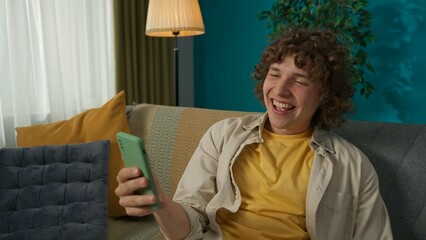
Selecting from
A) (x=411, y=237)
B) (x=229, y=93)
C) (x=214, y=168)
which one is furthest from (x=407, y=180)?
(x=229, y=93)

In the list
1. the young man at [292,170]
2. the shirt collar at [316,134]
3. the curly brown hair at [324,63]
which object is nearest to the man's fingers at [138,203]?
the young man at [292,170]

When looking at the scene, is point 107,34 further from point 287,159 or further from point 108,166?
point 287,159

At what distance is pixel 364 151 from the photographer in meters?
1.26

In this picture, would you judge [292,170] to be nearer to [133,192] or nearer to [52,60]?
[133,192]

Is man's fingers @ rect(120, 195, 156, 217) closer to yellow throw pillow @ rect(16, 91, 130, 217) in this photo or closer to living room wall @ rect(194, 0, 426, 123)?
yellow throw pillow @ rect(16, 91, 130, 217)

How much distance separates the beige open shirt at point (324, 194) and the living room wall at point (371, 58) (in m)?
1.37

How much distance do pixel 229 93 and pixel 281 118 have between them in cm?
227

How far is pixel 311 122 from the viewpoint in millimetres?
1234

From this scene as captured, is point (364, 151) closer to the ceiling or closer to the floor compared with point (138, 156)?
closer to the floor

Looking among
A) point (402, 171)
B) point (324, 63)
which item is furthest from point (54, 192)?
point (402, 171)

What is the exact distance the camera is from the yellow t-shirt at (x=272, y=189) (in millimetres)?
1084

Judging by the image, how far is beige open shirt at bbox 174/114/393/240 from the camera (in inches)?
41.7

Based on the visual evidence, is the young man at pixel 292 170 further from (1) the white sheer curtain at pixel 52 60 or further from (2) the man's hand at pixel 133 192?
(1) the white sheer curtain at pixel 52 60

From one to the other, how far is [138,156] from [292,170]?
0.53 meters
